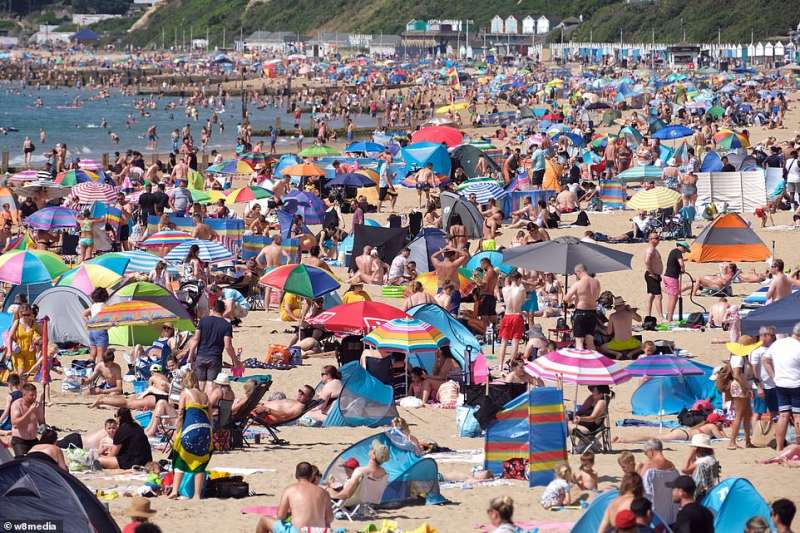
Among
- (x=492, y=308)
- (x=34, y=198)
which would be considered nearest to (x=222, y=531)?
(x=492, y=308)

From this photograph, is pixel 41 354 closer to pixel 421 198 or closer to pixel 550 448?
pixel 550 448

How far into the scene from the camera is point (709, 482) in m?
8.62

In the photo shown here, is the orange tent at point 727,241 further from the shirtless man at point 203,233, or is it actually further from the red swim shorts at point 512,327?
the shirtless man at point 203,233

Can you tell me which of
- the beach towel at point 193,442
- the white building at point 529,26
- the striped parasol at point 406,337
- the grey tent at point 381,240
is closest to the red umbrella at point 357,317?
the striped parasol at point 406,337

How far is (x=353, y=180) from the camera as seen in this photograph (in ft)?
78.7

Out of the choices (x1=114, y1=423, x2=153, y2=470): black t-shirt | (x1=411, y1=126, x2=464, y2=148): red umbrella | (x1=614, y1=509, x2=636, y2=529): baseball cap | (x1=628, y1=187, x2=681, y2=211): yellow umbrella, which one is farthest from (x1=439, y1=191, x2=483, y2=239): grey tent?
(x1=614, y1=509, x2=636, y2=529): baseball cap

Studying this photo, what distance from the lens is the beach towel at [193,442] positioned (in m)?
9.03

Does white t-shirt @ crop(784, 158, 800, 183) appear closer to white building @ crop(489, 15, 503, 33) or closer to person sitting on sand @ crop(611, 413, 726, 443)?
person sitting on sand @ crop(611, 413, 726, 443)

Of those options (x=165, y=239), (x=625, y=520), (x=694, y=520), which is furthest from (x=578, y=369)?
(x=165, y=239)

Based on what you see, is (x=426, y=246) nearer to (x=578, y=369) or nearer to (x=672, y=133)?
(x=578, y=369)

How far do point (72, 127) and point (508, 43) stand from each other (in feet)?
189

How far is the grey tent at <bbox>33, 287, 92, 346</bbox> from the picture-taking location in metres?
13.7

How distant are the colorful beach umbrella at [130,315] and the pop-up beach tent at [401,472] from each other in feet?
13.4

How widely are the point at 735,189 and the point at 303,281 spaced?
33.6 feet
